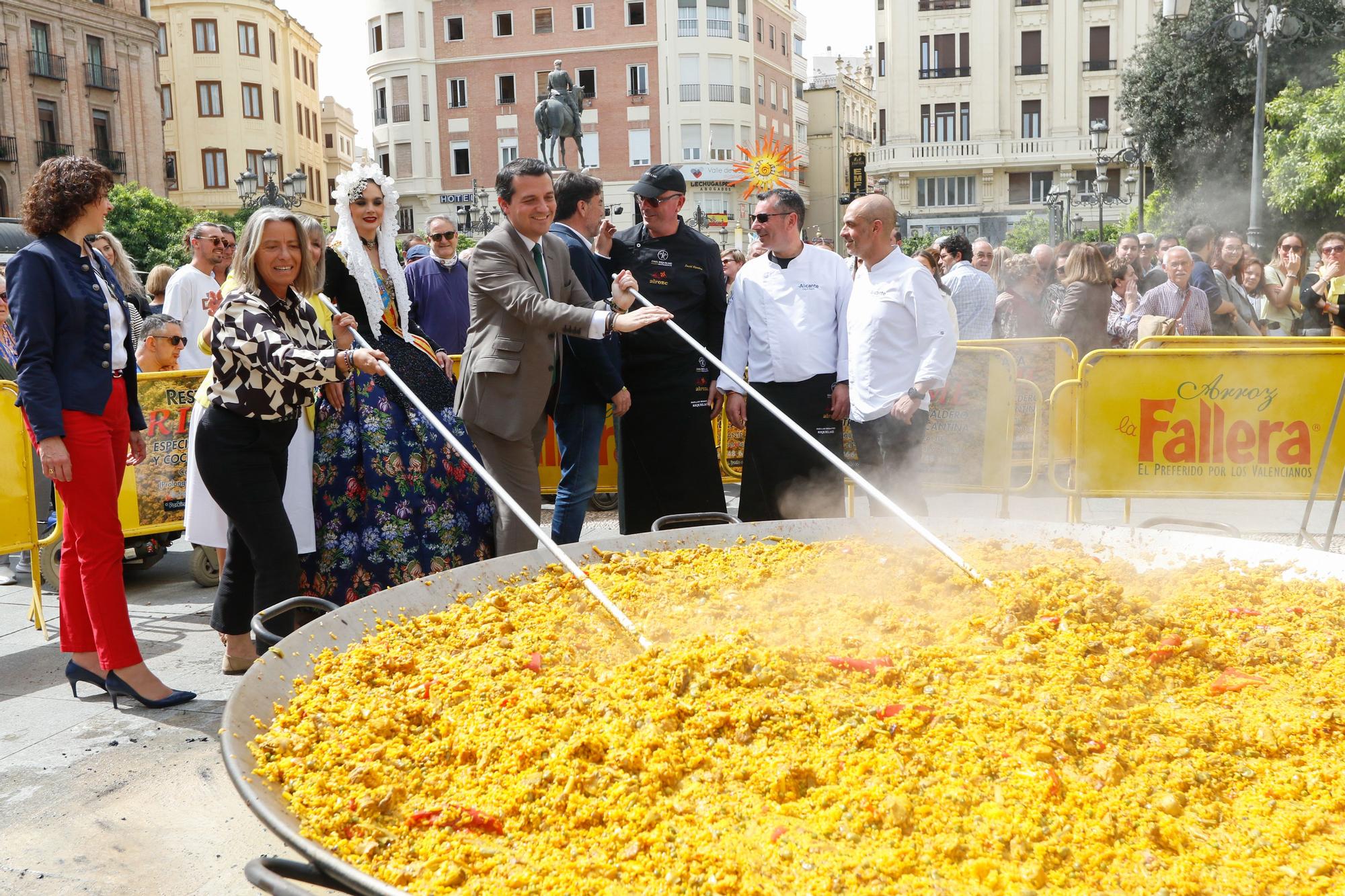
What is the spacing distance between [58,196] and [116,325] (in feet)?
1.70

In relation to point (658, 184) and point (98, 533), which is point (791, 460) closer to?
point (658, 184)

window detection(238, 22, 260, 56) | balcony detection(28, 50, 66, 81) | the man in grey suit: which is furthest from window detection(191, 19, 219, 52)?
the man in grey suit

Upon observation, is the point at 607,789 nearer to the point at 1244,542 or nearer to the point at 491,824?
the point at 491,824

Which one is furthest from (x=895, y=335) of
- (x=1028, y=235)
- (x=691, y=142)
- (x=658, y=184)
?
(x=691, y=142)

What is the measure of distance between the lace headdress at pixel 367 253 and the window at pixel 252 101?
56.5 metres

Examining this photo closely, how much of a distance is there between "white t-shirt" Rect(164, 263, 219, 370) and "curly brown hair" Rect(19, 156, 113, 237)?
133 inches

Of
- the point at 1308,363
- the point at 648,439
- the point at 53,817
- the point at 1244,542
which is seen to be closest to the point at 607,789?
the point at 1244,542

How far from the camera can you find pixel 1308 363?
6.72m

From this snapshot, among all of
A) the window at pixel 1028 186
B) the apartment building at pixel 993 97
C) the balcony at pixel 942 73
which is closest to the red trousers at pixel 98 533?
the apartment building at pixel 993 97

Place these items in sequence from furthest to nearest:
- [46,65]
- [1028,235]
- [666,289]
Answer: [1028,235], [46,65], [666,289]

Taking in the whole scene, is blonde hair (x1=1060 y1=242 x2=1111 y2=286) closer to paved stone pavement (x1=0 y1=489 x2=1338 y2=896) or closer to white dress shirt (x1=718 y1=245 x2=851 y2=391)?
white dress shirt (x1=718 y1=245 x2=851 y2=391)

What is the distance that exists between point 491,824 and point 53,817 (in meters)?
2.55

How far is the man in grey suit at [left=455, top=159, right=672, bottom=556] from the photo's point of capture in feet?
15.2

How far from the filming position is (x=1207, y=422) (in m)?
6.87
